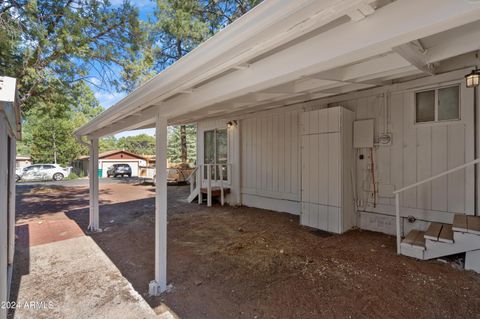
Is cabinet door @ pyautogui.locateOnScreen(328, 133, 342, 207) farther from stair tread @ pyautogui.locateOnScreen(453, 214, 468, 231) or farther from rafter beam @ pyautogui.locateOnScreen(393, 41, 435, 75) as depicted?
rafter beam @ pyautogui.locateOnScreen(393, 41, 435, 75)

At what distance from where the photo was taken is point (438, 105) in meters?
4.03

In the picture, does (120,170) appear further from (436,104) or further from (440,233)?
(440,233)

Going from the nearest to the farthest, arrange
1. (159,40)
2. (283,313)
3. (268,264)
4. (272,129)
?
(283,313) → (268,264) → (272,129) → (159,40)

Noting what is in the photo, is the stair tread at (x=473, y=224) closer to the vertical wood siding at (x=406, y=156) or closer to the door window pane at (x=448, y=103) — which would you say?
the vertical wood siding at (x=406, y=156)

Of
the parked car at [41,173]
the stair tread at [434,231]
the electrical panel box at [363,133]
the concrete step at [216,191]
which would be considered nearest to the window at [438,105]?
the electrical panel box at [363,133]

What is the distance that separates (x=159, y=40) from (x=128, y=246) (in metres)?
11.0

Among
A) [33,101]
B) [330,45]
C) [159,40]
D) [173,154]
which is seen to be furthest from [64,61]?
[173,154]

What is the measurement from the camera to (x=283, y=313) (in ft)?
7.91

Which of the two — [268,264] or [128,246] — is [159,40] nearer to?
[128,246]

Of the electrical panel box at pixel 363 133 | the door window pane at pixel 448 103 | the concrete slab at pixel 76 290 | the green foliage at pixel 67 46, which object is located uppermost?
the green foliage at pixel 67 46

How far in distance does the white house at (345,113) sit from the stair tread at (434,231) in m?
0.01

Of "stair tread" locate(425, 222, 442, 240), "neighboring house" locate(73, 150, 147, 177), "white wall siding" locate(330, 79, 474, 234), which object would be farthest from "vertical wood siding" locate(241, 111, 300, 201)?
"neighboring house" locate(73, 150, 147, 177)

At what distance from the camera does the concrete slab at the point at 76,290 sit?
8.33 feet

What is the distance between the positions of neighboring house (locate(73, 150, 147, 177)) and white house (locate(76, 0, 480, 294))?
21.1m
